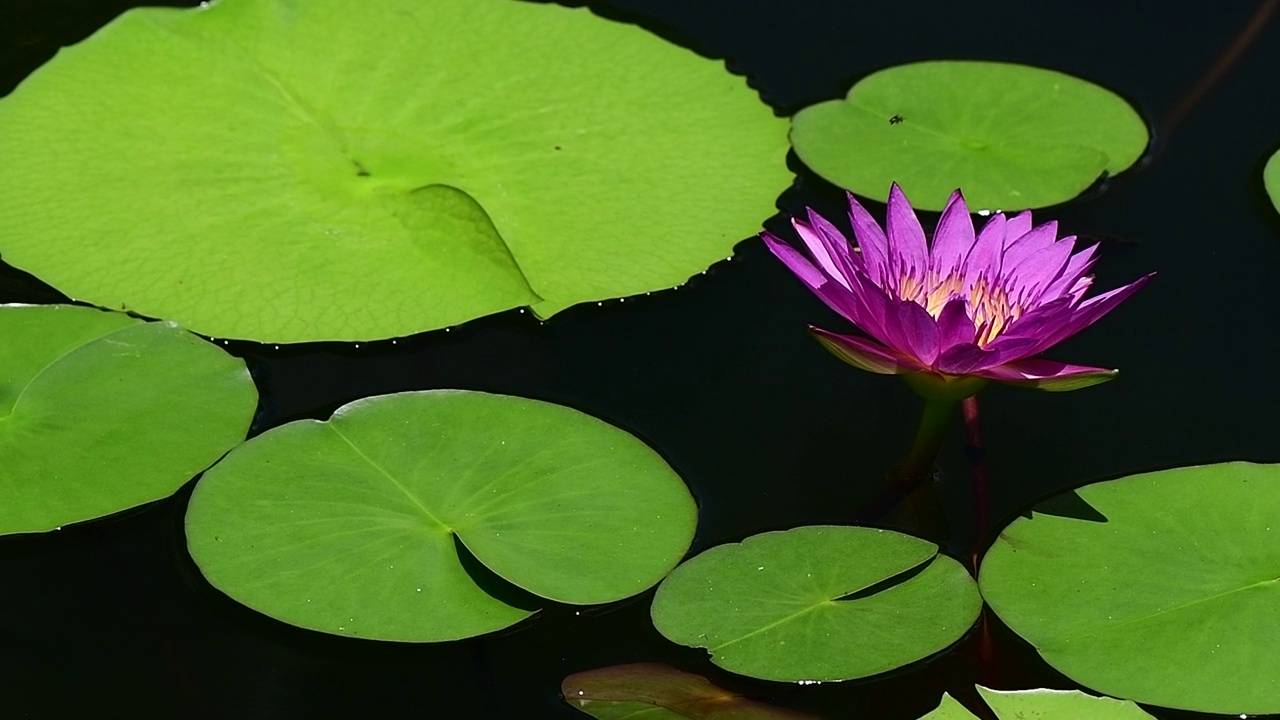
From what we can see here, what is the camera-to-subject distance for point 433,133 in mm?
3148

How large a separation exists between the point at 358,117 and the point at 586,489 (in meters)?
1.25

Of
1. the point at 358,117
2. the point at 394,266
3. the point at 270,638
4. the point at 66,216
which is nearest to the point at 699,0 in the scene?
the point at 358,117

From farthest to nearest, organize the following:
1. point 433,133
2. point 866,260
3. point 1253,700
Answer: point 433,133 < point 866,260 < point 1253,700

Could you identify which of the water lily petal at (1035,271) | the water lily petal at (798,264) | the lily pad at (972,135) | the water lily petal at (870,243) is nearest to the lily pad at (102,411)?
the water lily petal at (798,264)

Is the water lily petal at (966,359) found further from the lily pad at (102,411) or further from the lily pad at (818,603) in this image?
the lily pad at (102,411)

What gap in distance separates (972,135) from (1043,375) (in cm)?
131

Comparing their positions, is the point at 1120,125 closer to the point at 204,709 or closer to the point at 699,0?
the point at 699,0

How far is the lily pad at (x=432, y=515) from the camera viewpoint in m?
2.15

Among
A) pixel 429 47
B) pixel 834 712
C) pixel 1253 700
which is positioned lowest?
pixel 834 712

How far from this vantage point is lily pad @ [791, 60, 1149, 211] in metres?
3.12

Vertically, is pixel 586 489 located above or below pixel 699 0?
below

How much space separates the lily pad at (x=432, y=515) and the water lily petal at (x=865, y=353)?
40 cm

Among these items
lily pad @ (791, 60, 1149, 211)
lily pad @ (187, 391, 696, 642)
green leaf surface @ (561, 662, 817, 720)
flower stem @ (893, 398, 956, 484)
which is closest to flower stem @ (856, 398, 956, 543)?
flower stem @ (893, 398, 956, 484)

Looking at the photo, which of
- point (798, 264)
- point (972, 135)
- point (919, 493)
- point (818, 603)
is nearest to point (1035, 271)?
point (798, 264)
